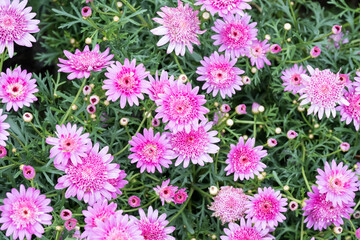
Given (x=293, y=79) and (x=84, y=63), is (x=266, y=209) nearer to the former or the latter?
(x=293, y=79)

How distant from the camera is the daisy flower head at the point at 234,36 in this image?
1.96 m

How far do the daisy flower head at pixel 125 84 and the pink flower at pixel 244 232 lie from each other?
641mm

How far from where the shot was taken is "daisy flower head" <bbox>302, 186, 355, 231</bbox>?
1.90 m

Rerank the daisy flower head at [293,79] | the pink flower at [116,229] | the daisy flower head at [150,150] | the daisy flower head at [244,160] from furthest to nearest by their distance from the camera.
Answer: the daisy flower head at [293,79] → the daisy flower head at [244,160] → the daisy flower head at [150,150] → the pink flower at [116,229]

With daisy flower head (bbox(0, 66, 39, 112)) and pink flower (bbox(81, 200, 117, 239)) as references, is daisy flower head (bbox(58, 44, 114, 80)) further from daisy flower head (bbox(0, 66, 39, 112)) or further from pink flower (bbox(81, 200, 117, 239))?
pink flower (bbox(81, 200, 117, 239))

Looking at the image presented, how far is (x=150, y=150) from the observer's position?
69.5 inches

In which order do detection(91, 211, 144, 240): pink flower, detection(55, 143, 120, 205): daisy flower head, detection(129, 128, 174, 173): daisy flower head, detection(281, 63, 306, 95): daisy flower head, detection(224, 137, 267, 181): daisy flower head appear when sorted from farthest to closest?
detection(281, 63, 306, 95): daisy flower head, detection(224, 137, 267, 181): daisy flower head, detection(129, 128, 174, 173): daisy flower head, detection(55, 143, 120, 205): daisy flower head, detection(91, 211, 144, 240): pink flower

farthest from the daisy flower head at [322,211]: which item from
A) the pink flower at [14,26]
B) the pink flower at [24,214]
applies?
the pink flower at [14,26]

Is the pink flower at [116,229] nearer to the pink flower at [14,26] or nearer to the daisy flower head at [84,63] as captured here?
the daisy flower head at [84,63]

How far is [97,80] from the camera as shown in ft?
6.43

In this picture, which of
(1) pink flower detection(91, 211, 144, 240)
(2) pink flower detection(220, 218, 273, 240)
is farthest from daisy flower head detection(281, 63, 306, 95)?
(1) pink flower detection(91, 211, 144, 240)

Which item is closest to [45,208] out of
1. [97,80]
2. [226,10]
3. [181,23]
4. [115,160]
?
[115,160]

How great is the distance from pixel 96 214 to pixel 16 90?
1.89ft

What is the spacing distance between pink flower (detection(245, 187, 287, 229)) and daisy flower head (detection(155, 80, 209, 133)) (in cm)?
40
